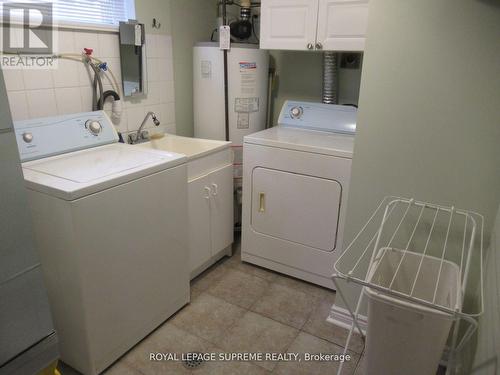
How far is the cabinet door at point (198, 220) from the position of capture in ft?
7.29

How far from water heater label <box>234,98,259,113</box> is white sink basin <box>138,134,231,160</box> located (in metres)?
0.33

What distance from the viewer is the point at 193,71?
277 cm

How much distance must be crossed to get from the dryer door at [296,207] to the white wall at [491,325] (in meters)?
0.88

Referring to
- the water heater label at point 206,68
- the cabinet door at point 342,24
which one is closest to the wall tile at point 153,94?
the water heater label at point 206,68

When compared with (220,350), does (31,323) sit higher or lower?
higher

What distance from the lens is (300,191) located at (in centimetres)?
228

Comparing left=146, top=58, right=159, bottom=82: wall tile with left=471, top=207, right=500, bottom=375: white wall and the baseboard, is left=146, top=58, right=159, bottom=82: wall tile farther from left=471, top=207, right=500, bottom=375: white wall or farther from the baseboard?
left=471, top=207, right=500, bottom=375: white wall

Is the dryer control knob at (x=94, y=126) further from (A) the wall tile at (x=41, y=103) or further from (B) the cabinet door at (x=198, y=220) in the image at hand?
(B) the cabinet door at (x=198, y=220)

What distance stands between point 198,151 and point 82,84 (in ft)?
2.45

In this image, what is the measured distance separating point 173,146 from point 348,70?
1335mm

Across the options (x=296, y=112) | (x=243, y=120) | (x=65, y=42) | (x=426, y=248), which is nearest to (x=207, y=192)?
(x=243, y=120)

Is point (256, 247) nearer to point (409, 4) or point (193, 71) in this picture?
point (193, 71)

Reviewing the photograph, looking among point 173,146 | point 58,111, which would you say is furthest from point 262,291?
point 58,111

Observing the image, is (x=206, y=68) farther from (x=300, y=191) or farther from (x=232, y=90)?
(x=300, y=191)
